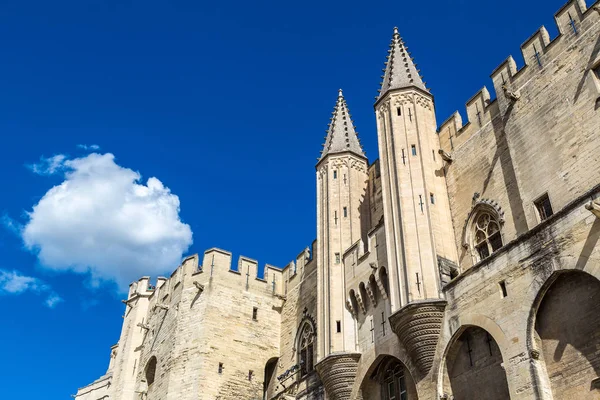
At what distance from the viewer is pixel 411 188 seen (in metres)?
18.3

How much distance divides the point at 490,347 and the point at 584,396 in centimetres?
265

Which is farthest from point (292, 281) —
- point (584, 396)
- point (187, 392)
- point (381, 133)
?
point (584, 396)

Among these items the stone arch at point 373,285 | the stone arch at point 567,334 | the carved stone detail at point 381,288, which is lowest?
the stone arch at point 567,334

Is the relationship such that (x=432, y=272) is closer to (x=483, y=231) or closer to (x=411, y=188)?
(x=483, y=231)

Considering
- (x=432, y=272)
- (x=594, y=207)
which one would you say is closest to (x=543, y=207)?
(x=432, y=272)

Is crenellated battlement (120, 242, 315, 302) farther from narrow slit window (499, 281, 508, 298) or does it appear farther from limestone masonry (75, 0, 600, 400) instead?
narrow slit window (499, 281, 508, 298)

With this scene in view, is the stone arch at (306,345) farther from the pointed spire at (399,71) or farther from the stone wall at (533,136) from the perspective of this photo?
the pointed spire at (399,71)

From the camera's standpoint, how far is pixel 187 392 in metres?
22.5

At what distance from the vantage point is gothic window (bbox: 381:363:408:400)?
17000mm

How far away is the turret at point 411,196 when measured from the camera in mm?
16594

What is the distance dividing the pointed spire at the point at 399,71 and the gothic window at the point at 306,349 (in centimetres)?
847

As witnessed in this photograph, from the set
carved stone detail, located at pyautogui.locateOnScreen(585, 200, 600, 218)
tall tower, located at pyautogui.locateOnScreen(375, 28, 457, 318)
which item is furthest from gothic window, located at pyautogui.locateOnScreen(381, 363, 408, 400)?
carved stone detail, located at pyautogui.locateOnScreen(585, 200, 600, 218)

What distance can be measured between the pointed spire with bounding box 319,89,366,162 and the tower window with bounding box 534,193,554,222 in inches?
360

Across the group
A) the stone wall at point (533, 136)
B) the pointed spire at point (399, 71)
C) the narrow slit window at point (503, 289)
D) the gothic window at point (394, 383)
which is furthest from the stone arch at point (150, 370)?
the narrow slit window at point (503, 289)
